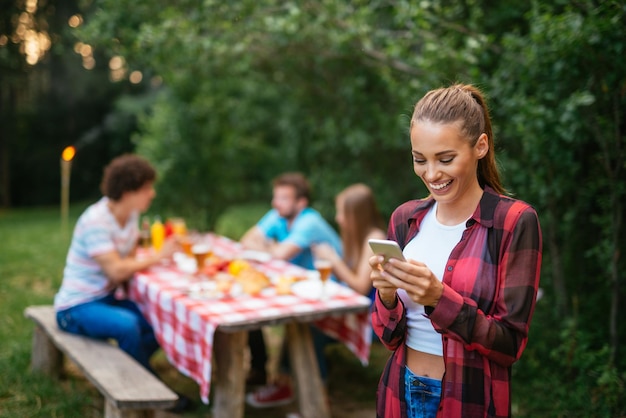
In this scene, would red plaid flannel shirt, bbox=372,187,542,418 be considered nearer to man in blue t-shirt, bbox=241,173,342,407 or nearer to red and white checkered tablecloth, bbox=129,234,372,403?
red and white checkered tablecloth, bbox=129,234,372,403

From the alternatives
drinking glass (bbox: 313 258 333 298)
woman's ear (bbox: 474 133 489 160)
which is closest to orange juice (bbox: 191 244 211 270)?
drinking glass (bbox: 313 258 333 298)

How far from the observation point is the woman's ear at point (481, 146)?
165 centimetres

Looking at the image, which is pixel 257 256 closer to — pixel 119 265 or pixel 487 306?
pixel 119 265

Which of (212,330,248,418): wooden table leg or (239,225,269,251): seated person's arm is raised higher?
(239,225,269,251): seated person's arm

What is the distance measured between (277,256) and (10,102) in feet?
40.2

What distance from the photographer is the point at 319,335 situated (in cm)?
392

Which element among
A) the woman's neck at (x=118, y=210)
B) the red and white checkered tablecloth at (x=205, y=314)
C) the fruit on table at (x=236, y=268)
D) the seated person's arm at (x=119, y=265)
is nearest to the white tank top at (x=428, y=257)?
the red and white checkered tablecloth at (x=205, y=314)

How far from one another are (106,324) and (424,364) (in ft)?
7.78

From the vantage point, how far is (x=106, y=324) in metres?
3.52

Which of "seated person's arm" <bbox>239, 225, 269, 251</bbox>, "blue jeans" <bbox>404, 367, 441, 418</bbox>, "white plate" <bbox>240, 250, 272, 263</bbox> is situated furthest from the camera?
"seated person's arm" <bbox>239, 225, 269, 251</bbox>

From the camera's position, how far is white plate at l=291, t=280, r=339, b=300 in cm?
334

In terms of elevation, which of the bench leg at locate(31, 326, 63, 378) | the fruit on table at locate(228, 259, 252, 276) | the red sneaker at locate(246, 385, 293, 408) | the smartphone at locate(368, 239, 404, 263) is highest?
the smartphone at locate(368, 239, 404, 263)

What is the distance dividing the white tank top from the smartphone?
212 mm

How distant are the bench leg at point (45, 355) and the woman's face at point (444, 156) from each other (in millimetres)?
3197
